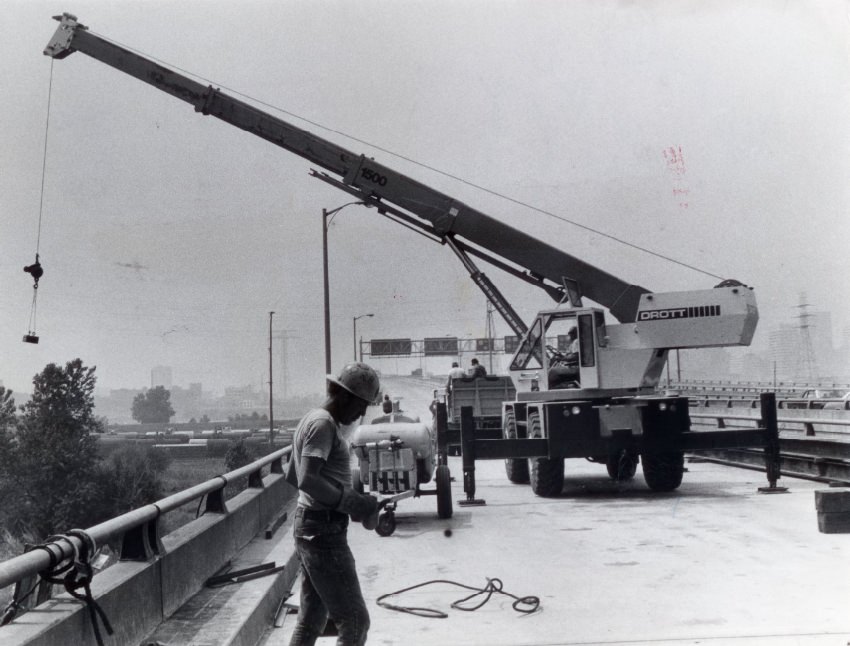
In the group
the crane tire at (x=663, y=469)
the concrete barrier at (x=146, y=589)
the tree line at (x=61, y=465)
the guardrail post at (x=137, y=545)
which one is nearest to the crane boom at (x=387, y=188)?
the crane tire at (x=663, y=469)

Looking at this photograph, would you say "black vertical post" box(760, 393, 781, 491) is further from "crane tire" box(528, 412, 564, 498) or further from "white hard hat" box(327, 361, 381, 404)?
"white hard hat" box(327, 361, 381, 404)

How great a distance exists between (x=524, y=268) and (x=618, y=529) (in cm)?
704

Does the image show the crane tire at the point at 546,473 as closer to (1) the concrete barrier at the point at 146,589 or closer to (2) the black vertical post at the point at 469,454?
(2) the black vertical post at the point at 469,454

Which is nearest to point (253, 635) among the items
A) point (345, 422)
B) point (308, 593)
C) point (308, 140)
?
point (308, 593)

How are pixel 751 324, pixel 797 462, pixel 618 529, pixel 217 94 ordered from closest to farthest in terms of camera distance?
1. pixel 618 529
2. pixel 751 324
3. pixel 797 462
4. pixel 217 94

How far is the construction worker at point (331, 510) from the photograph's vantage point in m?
4.52

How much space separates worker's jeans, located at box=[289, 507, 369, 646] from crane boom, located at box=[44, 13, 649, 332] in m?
12.6

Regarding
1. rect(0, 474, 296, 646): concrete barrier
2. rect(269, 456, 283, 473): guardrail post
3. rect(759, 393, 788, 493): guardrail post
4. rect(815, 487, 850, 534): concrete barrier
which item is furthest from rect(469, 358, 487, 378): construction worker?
rect(815, 487, 850, 534): concrete barrier

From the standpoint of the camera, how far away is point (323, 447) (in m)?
4.51

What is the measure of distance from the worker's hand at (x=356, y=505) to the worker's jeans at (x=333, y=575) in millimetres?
141

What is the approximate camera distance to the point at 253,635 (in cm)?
643

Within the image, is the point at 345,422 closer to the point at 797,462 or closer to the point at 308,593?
the point at 308,593

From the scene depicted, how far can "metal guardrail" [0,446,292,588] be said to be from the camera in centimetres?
413

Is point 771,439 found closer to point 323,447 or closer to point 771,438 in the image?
point 771,438
